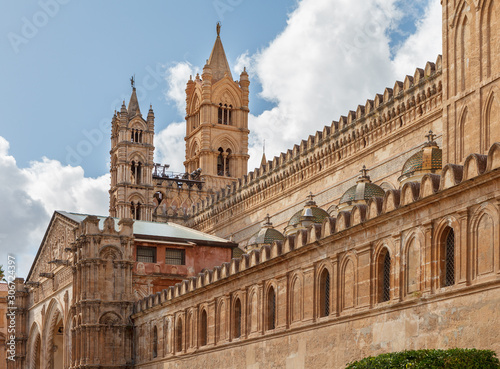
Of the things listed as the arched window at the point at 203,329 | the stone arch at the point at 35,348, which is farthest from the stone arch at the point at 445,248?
the stone arch at the point at 35,348

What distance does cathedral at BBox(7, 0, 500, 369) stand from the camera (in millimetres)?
23391

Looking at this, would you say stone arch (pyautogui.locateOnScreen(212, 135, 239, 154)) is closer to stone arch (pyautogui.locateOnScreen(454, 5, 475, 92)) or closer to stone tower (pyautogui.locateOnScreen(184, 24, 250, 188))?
stone tower (pyautogui.locateOnScreen(184, 24, 250, 188))

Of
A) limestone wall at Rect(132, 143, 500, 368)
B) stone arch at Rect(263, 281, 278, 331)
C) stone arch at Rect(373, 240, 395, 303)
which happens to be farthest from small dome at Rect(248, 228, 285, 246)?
stone arch at Rect(373, 240, 395, 303)

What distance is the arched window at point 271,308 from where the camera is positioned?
110ft

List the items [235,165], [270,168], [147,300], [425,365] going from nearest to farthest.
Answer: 1. [425,365]
2. [147,300]
3. [270,168]
4. [235,165]

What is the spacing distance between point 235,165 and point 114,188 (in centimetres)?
1355

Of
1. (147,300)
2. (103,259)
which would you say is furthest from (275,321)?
(103,259)

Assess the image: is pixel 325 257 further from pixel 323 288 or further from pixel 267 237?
pixel 267 237

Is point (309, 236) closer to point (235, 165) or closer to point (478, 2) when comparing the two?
point (478, 2)

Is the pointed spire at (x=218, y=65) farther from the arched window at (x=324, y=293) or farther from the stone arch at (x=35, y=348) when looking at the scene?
the arched window at (x=324, y=293)

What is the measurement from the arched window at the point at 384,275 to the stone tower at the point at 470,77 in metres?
4.78

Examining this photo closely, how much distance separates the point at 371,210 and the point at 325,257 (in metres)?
3.17

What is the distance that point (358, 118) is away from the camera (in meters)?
47.8

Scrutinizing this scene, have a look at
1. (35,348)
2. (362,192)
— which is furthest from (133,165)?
(362,192)
